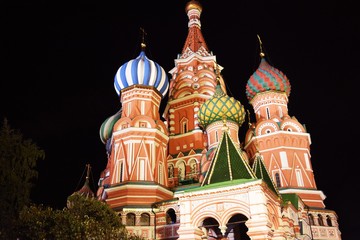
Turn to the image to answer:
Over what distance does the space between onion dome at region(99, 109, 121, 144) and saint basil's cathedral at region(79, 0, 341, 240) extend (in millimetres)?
80

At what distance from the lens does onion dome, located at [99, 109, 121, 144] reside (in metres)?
27.8

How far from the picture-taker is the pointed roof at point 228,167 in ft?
38.3

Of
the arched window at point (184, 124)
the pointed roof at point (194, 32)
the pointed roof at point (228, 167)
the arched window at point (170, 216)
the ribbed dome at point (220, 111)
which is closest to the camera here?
the pointed roof at point (228, 167)

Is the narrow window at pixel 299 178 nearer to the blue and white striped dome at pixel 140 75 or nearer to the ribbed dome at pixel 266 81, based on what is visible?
the ribbed dome at pixel 266 81

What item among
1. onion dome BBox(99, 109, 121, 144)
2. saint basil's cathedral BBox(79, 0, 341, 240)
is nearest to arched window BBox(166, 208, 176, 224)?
saint basil's cathedral BBox(79, 0, 341, 240)

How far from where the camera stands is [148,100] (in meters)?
22.5

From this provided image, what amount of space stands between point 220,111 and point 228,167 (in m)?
8.63

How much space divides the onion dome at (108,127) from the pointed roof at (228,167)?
16342 millimetres

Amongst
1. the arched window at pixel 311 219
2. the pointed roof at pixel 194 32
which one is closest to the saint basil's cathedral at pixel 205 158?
the arched window at pixel 311 219

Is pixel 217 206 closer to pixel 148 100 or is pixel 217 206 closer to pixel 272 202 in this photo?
pixel 272 202

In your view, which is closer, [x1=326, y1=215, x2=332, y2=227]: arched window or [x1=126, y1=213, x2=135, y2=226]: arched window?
[x1=126, y1=213, x2=135, y2=226]: arched window

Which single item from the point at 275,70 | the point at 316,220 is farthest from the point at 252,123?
the point at 316,220

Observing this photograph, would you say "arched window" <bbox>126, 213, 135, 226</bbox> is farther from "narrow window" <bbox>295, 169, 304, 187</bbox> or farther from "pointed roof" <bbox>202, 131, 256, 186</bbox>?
"narrow window" <bbox>295, 169, 304, 187</bbox>

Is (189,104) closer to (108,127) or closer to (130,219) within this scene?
(108,127)
